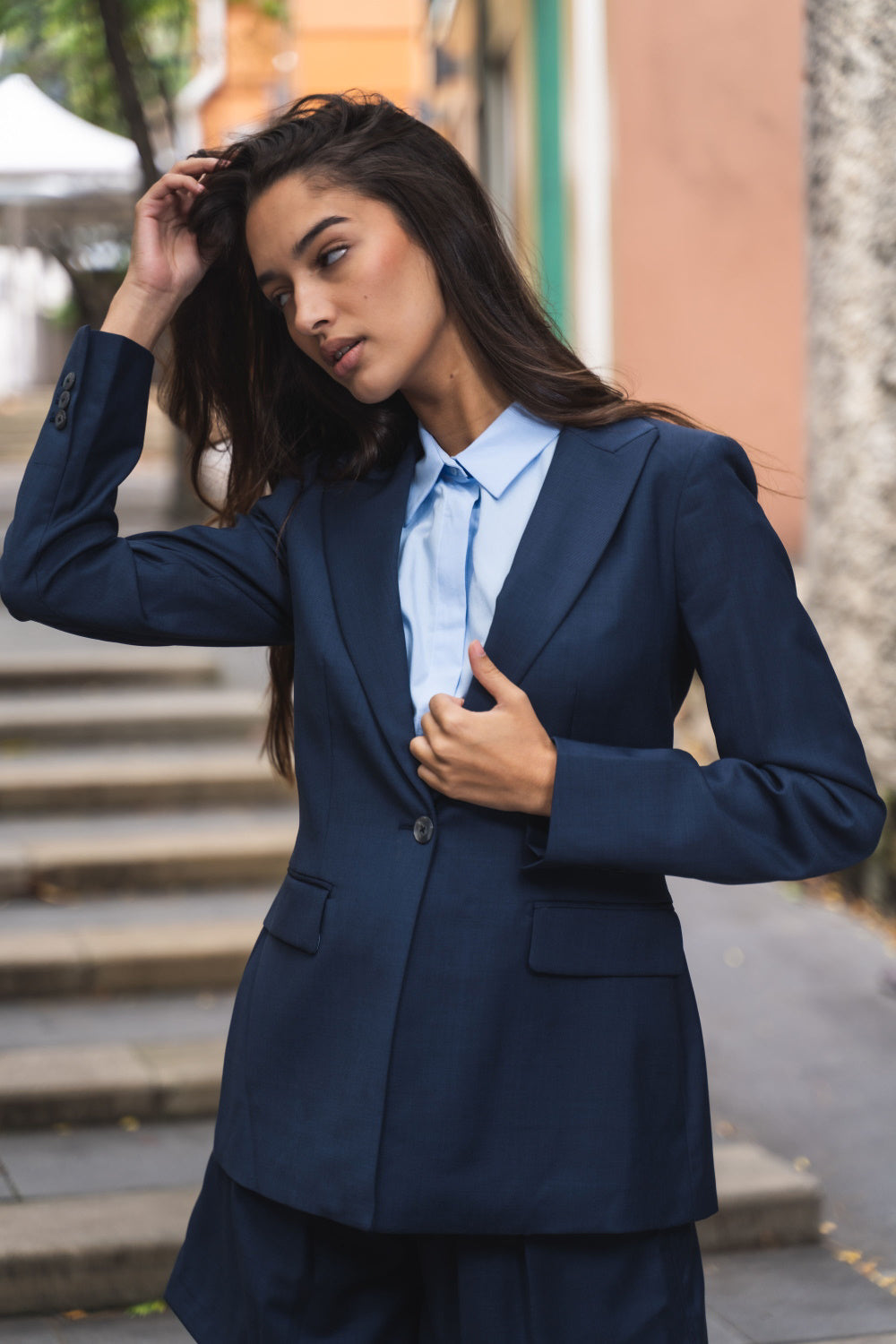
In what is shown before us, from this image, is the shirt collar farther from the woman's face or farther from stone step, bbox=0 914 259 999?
stone step, bbox=0 914 259 999

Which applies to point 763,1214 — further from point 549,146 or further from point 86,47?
point 86,47

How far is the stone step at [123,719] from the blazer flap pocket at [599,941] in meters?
4.50

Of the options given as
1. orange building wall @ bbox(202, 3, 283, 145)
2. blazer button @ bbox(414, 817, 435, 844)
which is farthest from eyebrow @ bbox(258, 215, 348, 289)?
orange building wall @ bbox(202, 3, 283, 145)

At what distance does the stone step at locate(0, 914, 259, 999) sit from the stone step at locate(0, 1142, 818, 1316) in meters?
1.21

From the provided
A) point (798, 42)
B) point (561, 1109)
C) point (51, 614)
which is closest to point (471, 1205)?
point (561, 1109)

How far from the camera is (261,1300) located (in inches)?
66.2

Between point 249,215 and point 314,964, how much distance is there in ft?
2.60

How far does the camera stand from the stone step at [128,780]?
5656 millimetres

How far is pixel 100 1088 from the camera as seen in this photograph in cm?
383

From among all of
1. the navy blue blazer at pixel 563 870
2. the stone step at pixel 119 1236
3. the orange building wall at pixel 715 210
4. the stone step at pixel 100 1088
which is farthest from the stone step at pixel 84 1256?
the orange building wall at pixel 715 210

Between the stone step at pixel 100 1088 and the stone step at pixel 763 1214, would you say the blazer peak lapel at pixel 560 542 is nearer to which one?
the stone step at pixel 763 1214

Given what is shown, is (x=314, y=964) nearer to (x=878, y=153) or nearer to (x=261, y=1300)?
(x=261, y=1300)

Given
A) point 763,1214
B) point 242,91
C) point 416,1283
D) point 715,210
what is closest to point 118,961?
point 763,1214

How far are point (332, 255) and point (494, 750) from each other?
55 cm
